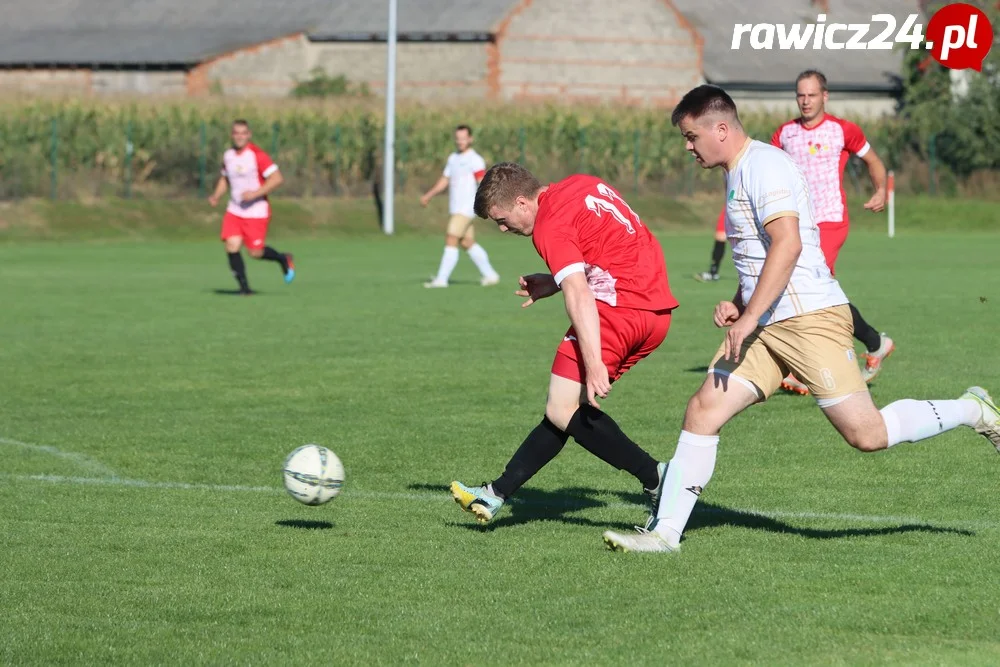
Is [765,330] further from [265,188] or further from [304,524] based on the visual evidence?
[265,188]

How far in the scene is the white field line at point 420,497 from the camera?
24.3ft

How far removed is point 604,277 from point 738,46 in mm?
59872

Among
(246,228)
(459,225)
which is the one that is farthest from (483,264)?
(246,228)

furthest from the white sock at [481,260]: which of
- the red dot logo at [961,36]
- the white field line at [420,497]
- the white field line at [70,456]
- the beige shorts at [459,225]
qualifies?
the red dot logo at [961,36]

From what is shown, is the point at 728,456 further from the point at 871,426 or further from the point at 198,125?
the point at 198,125

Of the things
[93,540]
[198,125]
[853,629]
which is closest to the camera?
[853,629]

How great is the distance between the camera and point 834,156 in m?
11.8

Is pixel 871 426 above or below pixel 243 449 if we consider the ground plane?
above

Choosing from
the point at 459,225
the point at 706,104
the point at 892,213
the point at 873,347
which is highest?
the point at 706,104

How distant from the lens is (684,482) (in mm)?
6773

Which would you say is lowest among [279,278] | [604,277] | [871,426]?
[279,278]

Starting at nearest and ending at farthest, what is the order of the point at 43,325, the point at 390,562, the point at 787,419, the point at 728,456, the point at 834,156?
the point at 390,562 < the point at 728,456 < the point at 787,419 < the point at 834,156 < the point at 43,325

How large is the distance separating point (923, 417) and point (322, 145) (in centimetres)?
3799

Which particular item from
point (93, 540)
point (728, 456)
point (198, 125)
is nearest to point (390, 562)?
point (93, 540)
